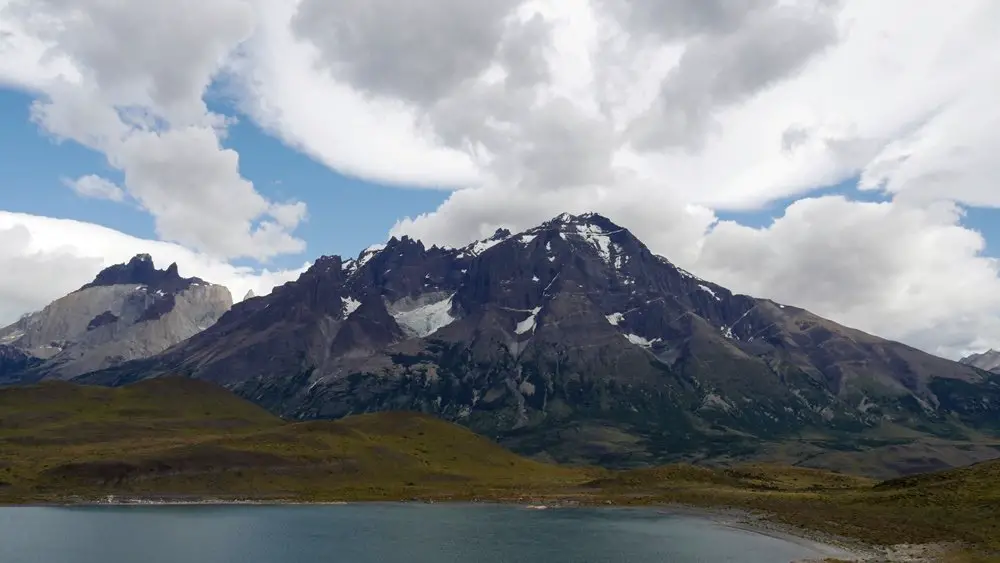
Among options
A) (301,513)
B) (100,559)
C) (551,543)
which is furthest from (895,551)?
(301,513)

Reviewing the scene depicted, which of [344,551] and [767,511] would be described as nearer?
[344,551]

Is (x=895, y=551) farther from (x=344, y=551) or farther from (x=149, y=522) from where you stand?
(x=149, y=522)

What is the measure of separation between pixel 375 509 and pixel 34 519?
72105 mm

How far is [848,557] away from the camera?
360 feet

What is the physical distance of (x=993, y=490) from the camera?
14962cm

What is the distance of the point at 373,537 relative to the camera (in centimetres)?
14362

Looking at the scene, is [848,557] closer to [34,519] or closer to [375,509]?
[375,509]

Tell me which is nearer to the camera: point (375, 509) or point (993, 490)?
point (993, 490)

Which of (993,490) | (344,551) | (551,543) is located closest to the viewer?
(344,551)

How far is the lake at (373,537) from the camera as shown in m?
120

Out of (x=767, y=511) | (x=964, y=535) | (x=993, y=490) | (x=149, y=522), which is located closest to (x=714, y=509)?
(x=767, y=511)

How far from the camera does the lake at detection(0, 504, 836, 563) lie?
120 metres

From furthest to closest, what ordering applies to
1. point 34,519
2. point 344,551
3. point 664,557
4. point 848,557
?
point 34,519, point 344,551, point 664,557, point 848,557

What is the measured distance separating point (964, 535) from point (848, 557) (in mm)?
22943
